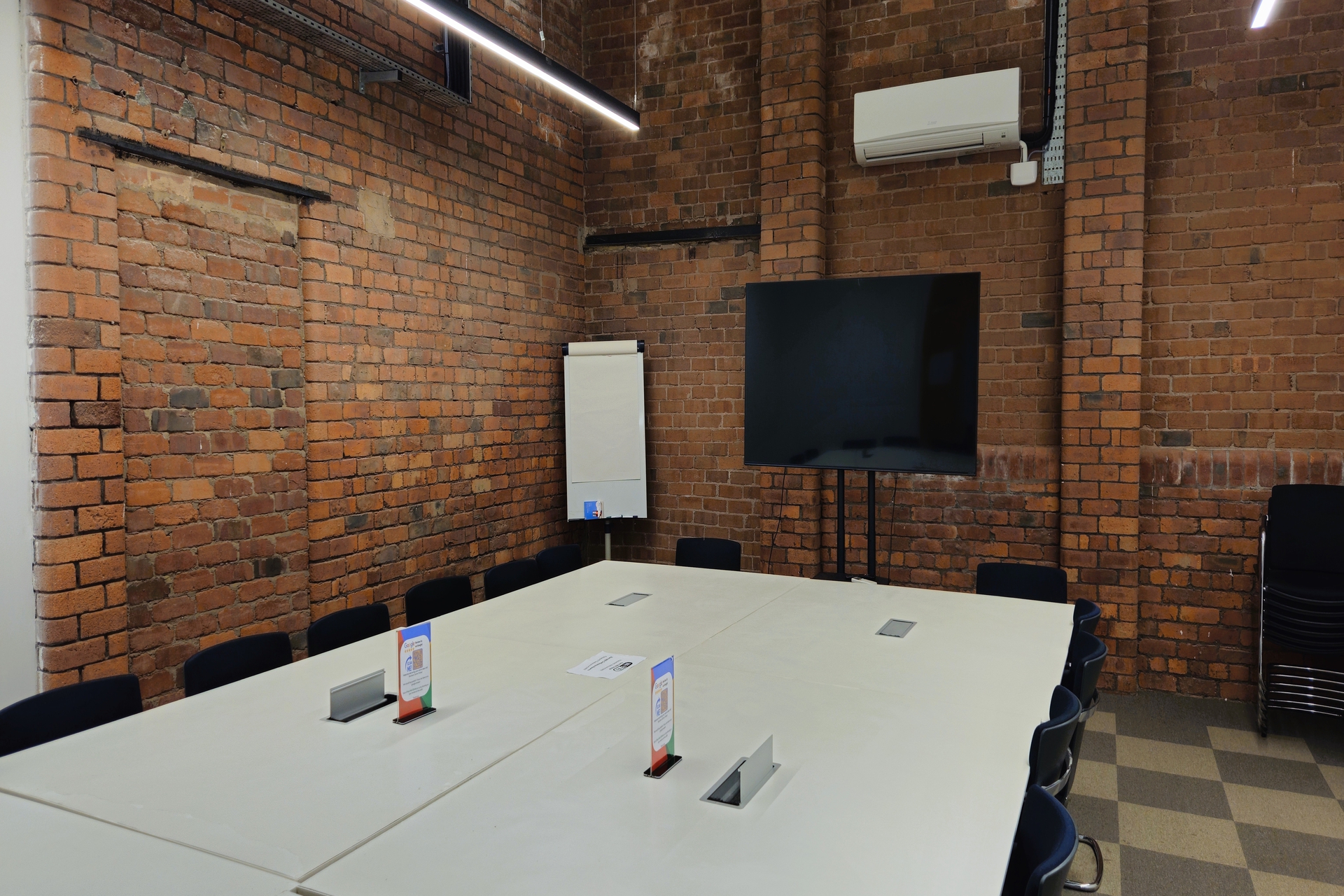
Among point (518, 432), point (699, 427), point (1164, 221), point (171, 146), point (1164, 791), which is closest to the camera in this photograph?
point (171, 146)

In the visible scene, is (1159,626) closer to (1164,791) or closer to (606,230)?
(1164,791)

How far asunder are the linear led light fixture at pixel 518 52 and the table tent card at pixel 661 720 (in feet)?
8.58

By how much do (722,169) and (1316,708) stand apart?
4.85 m

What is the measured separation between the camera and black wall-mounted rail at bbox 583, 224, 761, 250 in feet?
19.9

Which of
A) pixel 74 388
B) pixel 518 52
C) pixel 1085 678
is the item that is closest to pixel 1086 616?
pixel 1085 678

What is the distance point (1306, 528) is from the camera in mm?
4500

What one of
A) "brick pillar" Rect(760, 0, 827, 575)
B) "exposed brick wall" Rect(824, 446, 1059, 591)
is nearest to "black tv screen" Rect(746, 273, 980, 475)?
"brick pillar" Rect(760, 0, 827, 575)

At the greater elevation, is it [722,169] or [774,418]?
[722,169]

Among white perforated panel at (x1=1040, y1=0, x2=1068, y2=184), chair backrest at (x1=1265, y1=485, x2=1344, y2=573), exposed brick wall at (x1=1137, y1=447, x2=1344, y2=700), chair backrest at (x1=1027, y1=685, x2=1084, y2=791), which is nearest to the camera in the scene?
chair backrest at (x1=1027, y1=685, x2=1084, y2=791)

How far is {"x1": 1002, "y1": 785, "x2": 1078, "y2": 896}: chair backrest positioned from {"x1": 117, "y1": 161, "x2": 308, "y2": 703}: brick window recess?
3.31 m

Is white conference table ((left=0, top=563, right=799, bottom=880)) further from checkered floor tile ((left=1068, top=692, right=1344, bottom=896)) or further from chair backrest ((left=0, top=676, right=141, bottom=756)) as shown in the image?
checkered floor tile ((left=1068, top=692, right=1344, bottom=896))

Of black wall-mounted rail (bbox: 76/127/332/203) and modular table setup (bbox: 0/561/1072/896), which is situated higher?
black wall-mounted rail (bbox: 76/127/332/203)

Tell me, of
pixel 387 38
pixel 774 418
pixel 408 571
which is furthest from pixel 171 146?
pixel 774 418

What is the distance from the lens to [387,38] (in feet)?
15.1
